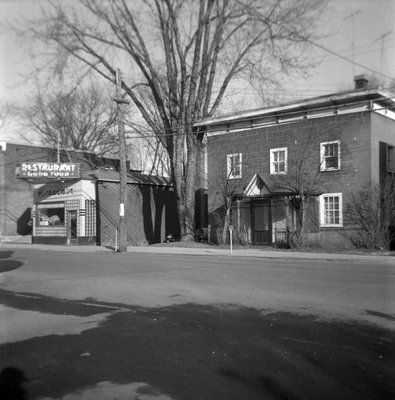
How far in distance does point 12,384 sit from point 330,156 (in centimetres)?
2177

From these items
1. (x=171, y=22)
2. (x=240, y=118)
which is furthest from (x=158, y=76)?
(x=240, y=118)

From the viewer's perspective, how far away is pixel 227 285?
1132 centimetres

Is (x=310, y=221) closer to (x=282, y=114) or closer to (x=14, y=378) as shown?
(x=282, y=114)

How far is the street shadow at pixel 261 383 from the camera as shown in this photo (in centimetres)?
450

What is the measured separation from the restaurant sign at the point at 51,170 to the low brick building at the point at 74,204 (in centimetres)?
6

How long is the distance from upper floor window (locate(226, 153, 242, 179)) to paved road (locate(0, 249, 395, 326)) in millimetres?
12686

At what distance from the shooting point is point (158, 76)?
30.3 meters

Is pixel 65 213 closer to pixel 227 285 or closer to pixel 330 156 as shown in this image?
pixel 330 156

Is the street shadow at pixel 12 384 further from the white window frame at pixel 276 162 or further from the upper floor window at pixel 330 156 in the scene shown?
the white window frame at pixel 276 162

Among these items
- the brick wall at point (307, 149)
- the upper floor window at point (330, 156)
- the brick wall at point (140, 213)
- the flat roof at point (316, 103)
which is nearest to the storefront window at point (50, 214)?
the brick wall at point (140, 213)

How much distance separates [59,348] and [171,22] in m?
25.8

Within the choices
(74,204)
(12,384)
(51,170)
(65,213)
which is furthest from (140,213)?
(12,384)

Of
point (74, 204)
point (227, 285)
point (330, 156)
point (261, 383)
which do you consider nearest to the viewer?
point (261, 383)

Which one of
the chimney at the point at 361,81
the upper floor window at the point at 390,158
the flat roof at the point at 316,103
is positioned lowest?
the upper floor window at the point at 390,158
